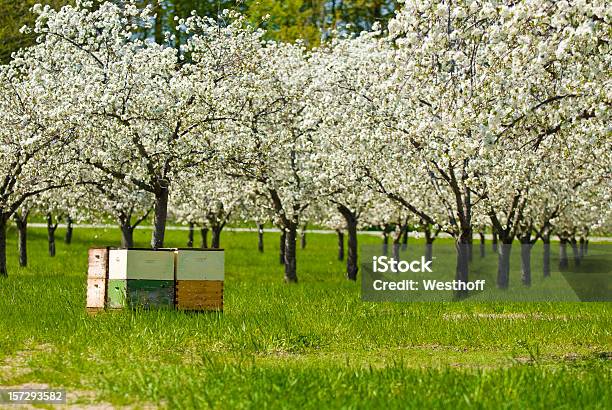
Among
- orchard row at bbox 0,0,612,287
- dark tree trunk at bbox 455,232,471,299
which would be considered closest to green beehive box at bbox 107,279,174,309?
orchard row at bbox 0,0,612,287

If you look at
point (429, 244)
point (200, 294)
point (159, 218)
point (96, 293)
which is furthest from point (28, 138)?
point (429, 244)

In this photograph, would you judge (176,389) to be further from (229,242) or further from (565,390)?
(229,242)

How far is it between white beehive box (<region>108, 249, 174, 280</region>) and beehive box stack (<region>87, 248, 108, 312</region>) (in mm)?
115

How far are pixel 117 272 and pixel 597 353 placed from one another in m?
8.48

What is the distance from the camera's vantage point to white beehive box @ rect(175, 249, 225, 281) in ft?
56.3

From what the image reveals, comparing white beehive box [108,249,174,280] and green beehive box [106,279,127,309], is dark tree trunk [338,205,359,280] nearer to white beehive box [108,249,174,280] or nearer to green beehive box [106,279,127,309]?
white beehive box [108,249,174,280]

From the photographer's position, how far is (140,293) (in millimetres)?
17000

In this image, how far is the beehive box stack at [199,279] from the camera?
17188 millimetres

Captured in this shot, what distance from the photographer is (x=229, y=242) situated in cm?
5603

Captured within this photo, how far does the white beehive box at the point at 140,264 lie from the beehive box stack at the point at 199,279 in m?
0.20

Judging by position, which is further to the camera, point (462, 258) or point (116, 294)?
point (462, 258)

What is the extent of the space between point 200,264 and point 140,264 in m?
1.10

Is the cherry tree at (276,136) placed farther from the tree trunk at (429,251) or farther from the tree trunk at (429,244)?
the tree trunk at (429,251)

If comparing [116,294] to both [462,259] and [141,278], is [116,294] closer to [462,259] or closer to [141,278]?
[141,278]
